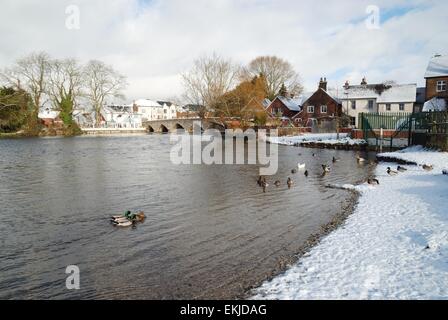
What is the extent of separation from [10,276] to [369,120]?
34.1 meters

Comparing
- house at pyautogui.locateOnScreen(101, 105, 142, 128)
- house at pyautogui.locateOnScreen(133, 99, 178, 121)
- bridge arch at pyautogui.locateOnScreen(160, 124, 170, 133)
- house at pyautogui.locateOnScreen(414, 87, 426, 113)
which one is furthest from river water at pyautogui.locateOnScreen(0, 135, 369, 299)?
house at pyautogui.locateOnScreen(133, 99, 178, 121)

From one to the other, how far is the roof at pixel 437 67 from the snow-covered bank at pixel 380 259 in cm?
4510

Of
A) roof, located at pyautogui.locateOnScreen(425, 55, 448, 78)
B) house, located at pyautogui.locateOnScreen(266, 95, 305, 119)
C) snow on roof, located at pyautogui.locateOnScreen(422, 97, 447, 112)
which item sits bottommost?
snow on roof, located at pyautogui.locateOnScreen(422, 97, 447, 112)

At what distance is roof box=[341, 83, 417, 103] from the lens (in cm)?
5738

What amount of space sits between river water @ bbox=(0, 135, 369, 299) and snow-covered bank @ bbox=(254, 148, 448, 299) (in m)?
0.80

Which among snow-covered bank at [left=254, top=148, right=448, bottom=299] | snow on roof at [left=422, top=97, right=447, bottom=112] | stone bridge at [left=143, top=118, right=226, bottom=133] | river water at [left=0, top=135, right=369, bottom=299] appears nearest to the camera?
snow-covered bank at [left=254, top=148, right=448, bottom=299]

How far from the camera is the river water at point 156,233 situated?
22.4ft

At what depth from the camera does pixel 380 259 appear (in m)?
7.25

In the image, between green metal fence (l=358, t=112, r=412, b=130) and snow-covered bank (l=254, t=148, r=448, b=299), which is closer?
snow-covered bank (l=254, t=148, r=448, b=299)

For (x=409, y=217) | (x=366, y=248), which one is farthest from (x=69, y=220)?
(x=409, y=217)

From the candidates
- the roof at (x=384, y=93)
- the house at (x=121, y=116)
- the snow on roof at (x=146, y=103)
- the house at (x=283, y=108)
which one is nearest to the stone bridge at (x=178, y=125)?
the house at (x=283, y=108)

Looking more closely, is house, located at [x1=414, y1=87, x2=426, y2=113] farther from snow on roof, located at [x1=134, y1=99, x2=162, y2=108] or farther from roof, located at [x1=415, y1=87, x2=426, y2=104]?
snow on roof, located at [x1=134, y1=99, x2=162, y2=108]

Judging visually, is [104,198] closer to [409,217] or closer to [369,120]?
[409,217]

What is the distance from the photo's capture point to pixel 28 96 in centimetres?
7219
